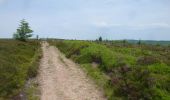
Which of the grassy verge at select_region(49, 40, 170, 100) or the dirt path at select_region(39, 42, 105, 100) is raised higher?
the grassy verge at select_region(49, 40, 170, 100)

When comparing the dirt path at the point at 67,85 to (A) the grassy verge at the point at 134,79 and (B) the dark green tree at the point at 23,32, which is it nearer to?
(A) the grassy verge at the point at 134,79

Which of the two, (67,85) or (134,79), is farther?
(67,85)

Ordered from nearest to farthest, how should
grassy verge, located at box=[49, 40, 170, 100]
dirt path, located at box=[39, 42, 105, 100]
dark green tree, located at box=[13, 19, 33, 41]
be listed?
grassy verge, located at box=[49, 40, 170, 100] → dirt path, located at box=[39, 42, 105, 100] → dark green tree, located at box=[13, 19, 33, 41]

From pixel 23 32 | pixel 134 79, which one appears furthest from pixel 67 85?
pixel 23 32

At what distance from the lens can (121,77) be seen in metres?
19.5

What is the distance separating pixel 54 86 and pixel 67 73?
559cm

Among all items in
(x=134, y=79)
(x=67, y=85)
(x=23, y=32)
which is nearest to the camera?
(x=134, y=79)

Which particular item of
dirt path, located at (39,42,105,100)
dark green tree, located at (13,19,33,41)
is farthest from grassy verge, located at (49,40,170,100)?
dark green tree, located at (13,19,33,41)

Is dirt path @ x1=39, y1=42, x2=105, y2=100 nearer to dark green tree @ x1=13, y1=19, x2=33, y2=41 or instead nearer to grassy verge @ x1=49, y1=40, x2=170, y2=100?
grassy verge @ x1=49, y1=40, x2=170, y2=100

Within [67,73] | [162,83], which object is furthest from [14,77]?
[162,83]

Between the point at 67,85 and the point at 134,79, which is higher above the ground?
the point at 134,79

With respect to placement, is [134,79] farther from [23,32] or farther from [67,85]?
[23,32]

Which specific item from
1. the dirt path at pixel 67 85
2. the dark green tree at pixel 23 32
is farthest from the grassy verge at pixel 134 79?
the dark green tree at pixel 23 32

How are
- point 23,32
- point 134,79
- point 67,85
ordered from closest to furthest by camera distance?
point 134,79 → point 67,85 → point 23,32
